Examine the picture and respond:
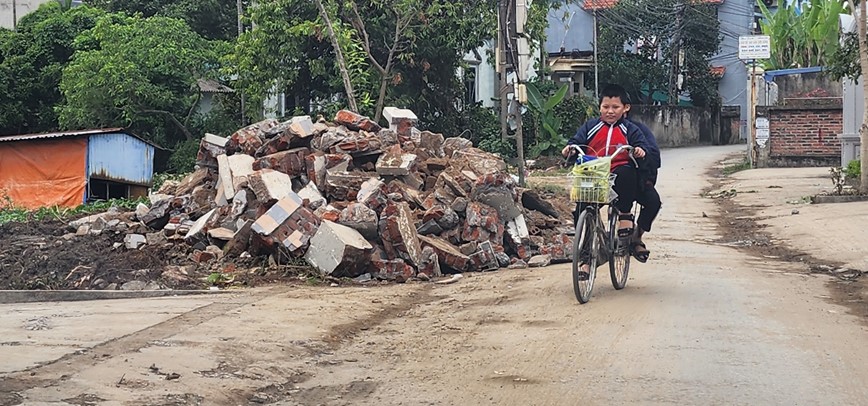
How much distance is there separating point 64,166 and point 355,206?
11.7 m

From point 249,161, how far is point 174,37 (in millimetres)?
14249

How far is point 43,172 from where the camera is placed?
20375mm

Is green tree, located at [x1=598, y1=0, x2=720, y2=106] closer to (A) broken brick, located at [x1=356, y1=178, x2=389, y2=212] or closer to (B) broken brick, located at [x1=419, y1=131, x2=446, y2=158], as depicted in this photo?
(B) broken brick, located at [x1=419, y1=131, x2=446, y2=158]

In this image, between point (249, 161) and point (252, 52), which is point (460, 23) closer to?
point (252, 52)

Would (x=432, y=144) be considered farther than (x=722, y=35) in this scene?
No

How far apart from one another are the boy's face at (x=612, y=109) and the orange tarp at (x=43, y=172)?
46.7 feet

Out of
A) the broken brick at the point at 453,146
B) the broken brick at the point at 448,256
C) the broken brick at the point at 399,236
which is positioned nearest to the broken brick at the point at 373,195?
the broken brick at the point at 399,236

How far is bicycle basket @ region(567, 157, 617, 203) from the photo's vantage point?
7.93m

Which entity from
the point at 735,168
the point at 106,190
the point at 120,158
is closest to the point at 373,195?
the point at 120,158

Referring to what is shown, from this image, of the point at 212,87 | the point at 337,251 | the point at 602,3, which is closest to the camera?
the point at 337,251

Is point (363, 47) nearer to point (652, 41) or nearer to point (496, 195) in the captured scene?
point (496, 195)

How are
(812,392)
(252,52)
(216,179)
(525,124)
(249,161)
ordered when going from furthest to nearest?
(525,124)
(252,52)
(216,179)
(249,161)
(812,392)

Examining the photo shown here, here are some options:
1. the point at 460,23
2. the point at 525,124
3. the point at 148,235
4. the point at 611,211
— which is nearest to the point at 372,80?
the point at 460,23

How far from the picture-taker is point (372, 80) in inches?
979
